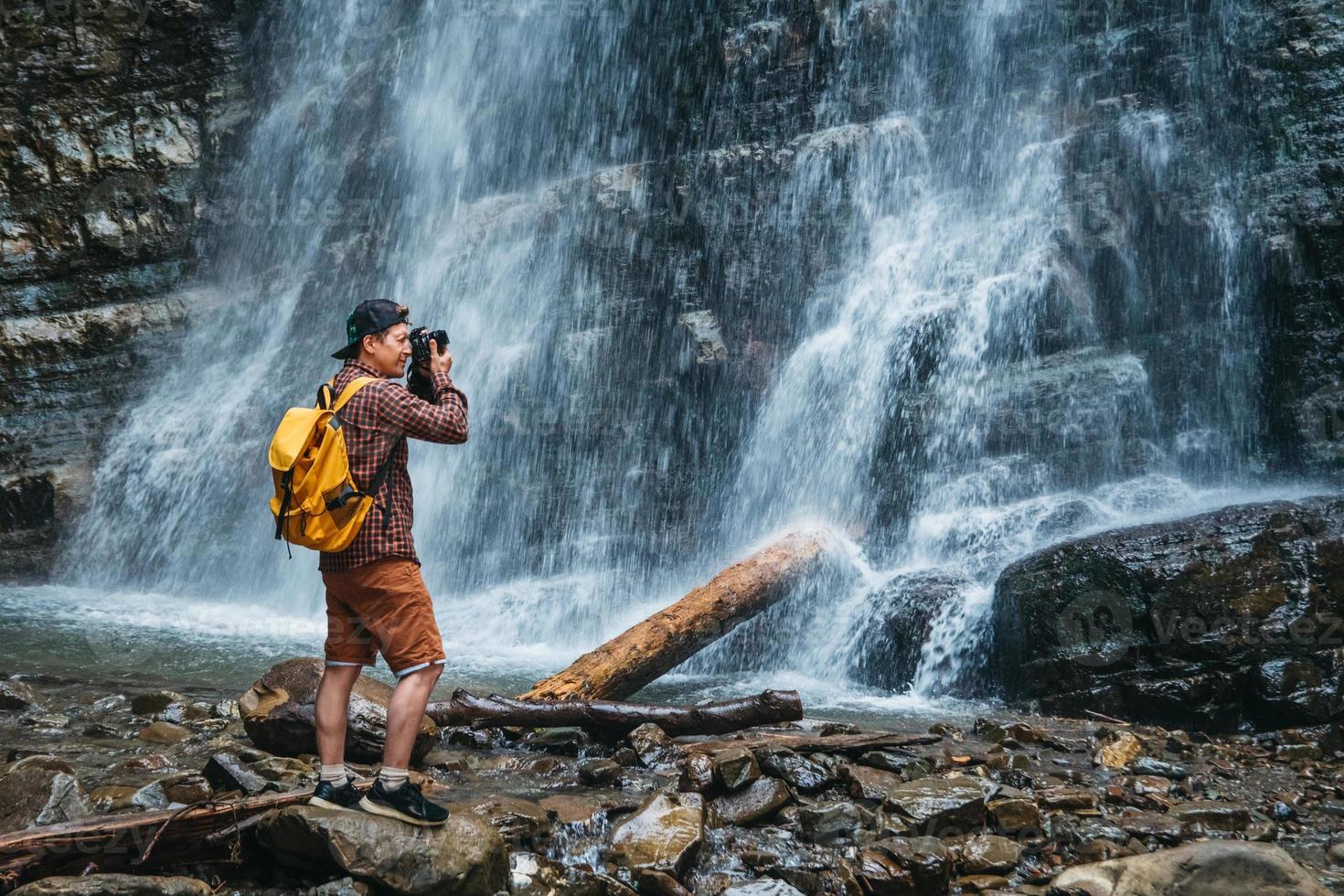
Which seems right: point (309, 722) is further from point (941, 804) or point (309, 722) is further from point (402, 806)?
point (941, 804)

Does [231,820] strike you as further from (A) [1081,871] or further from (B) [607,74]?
(B) [607,74]

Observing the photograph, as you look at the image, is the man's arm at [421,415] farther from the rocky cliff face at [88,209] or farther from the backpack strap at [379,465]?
the rocky cliff face at [88,209]

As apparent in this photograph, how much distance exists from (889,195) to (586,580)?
27.5 ft

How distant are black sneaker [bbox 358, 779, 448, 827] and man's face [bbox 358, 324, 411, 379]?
1.58m

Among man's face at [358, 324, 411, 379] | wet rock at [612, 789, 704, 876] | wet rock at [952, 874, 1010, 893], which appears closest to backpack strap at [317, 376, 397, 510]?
man's face at [358, 324, 411, 379]

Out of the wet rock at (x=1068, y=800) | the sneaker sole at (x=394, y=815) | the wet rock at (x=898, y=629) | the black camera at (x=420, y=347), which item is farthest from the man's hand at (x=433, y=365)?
the wet rock at (x=898, y=629)

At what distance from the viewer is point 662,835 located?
3.71 m

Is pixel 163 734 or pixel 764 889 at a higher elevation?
pixel 764 889

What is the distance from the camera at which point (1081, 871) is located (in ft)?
11.8

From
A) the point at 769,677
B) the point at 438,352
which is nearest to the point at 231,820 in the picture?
the point at 438,352

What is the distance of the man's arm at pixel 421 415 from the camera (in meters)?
3.46

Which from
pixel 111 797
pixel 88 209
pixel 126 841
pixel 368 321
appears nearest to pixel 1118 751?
pixel 368 321

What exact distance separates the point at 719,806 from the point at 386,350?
2.48m

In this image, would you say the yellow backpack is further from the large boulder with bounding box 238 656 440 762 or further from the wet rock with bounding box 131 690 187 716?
the wet rock with bounding box 131 690 187 716
